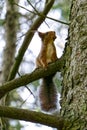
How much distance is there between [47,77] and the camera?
5.59 feet

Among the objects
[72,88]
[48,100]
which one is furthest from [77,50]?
[48,100]

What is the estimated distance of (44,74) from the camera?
1.57m

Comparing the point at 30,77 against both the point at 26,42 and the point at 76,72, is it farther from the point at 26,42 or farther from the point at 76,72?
the point at 26,42

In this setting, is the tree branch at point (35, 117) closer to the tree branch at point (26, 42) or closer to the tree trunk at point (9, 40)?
the tree branch at point (26, 42)

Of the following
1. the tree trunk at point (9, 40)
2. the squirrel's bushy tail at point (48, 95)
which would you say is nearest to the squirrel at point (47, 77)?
the squirrel's bushy tail at point (48, 95)

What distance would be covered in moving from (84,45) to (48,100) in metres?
0.32

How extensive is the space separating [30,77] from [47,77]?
6.9 inches

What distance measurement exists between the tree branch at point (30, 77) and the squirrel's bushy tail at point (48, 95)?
0.11 metres

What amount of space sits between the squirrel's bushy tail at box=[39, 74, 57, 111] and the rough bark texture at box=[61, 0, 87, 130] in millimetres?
168

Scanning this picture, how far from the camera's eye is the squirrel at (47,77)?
1585 mm

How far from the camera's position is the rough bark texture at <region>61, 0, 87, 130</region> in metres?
1.26

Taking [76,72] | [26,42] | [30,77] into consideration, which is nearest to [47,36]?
[26,42]

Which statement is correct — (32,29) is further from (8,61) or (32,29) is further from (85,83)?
(85,83)

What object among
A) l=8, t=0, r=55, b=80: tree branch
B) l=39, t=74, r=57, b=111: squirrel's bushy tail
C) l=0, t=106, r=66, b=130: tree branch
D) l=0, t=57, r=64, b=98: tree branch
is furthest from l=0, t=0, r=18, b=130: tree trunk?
l=0, t=106, r=66, b=130: tree branch
